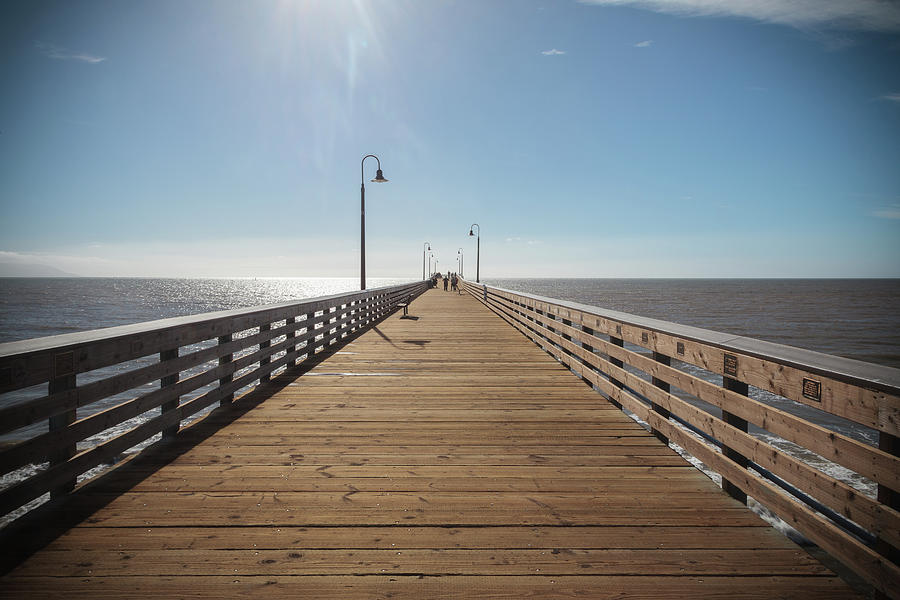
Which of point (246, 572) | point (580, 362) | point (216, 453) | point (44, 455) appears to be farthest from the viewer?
point (580, 362)

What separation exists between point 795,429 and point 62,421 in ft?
14.7

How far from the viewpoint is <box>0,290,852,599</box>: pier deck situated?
2.41 meters

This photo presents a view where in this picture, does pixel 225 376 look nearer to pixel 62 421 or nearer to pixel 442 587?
pixel 62 421

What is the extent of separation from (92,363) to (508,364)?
6001 mm

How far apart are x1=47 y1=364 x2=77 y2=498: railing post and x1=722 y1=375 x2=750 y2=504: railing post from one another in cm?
433

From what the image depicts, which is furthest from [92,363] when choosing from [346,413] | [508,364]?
[508,364]

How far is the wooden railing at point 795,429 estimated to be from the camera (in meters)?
2.09

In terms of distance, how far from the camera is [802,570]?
250cm

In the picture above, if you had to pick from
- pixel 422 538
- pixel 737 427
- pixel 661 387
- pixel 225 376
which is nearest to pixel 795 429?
pixel 737 427

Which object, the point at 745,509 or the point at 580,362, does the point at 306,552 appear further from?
the point at 580,362

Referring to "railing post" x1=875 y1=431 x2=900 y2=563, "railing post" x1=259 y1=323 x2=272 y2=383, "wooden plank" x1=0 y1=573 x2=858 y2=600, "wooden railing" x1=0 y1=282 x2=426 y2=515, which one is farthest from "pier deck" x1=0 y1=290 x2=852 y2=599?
"railing post" x1=259 y1=323 x2=272 y2=383

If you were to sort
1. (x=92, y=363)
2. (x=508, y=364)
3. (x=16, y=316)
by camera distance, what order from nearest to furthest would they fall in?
(x=92, y=363)
(x=508, y=364)
(x=16, y=316)

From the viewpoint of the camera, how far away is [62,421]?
10.2 ft

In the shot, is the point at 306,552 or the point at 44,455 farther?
the point at 44,455
